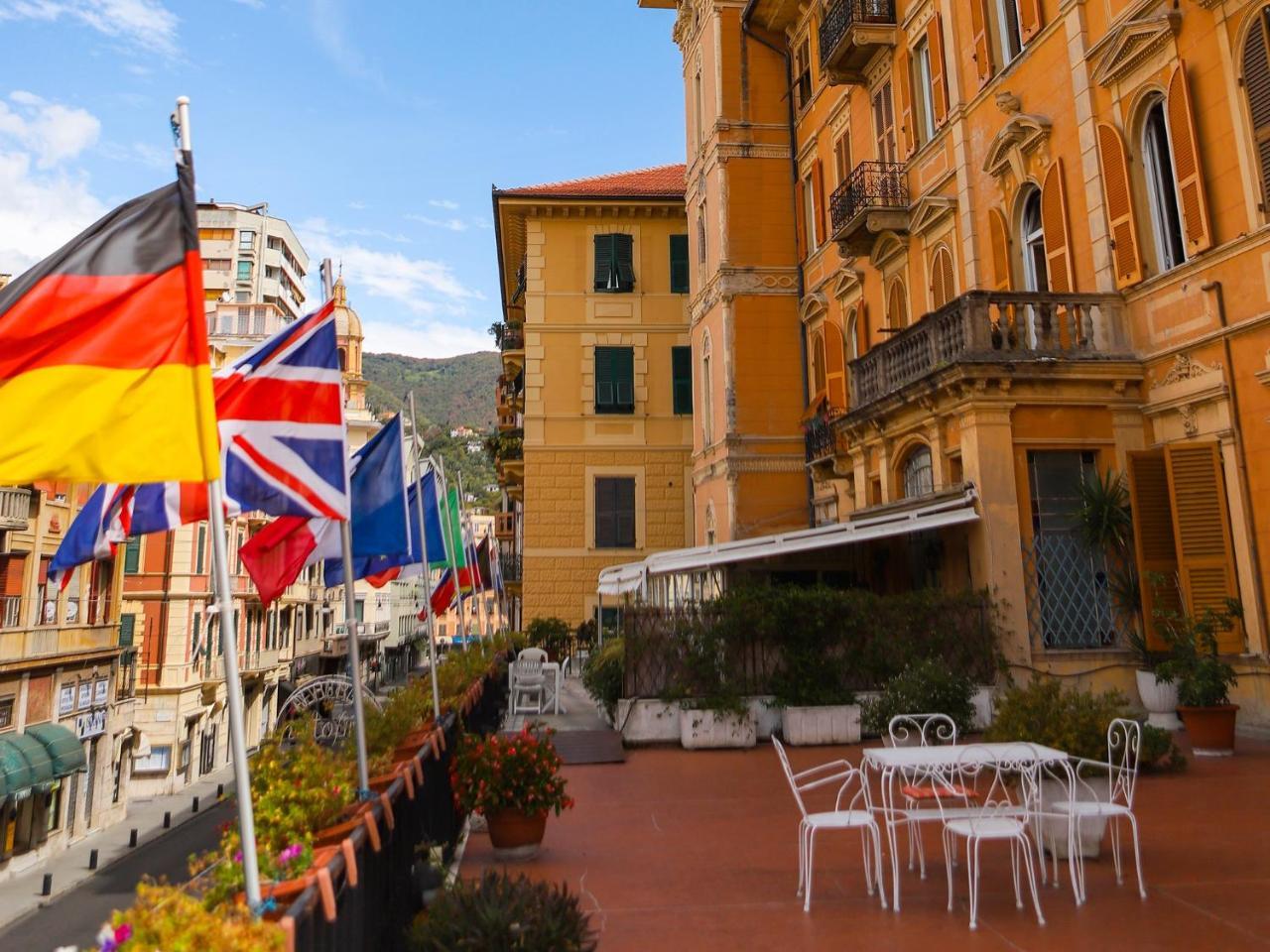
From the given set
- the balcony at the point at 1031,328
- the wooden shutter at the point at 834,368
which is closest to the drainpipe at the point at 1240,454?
the balcony at the point at 1031,328

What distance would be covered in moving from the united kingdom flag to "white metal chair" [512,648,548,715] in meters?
10.2

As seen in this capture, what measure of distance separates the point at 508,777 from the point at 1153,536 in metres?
8.70

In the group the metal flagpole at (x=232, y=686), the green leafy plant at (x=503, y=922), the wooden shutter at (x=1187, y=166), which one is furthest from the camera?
the wooden shutter at (x=1187, y=166)

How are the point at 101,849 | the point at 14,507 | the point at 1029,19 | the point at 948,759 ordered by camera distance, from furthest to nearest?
the point at 101,849, the point at 14,507, the point at 1029,19, the point at 948,759

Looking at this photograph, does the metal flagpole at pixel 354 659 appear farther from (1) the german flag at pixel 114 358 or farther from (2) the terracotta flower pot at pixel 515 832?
(1) the german flag at pixel 114 358

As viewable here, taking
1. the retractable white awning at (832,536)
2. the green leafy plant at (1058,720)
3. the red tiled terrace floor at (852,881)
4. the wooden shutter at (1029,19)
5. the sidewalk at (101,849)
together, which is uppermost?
the wooden shutter at (1029,19)

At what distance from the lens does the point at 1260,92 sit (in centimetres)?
1009

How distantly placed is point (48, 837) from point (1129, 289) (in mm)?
29264

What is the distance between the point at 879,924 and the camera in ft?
16.7

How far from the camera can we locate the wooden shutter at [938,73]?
16266 mm

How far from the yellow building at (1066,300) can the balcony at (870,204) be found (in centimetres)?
6

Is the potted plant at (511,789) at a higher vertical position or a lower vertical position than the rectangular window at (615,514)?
lower

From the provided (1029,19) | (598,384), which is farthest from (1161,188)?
(598,384)

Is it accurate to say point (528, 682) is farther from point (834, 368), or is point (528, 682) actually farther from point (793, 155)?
point (793, 155)
